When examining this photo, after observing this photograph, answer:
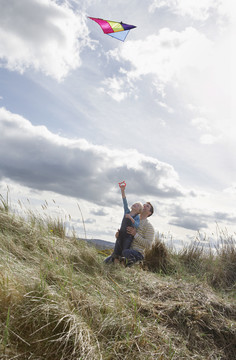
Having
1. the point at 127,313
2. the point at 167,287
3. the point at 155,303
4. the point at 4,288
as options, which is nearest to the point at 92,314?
the point at 127,313

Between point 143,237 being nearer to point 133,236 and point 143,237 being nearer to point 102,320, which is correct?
point 133,236

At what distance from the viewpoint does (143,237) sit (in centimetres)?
516

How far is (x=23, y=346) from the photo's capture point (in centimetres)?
195

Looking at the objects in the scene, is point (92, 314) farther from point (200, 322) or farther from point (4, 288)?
point (200, 322)

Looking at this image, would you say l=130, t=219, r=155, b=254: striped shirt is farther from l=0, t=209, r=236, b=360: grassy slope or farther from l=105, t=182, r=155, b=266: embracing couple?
l=0, t=209, r=236, b=360: grassy slope

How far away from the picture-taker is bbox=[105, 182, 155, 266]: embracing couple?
4973 mm

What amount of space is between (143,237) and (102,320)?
9.71 feet

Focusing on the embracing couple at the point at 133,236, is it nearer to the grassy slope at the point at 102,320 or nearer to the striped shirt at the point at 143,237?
the striped shirt at the point at 143,237

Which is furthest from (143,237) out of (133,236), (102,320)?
(102,320)

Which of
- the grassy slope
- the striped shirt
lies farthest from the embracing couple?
the grassy slope

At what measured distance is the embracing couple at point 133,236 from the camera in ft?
16.3

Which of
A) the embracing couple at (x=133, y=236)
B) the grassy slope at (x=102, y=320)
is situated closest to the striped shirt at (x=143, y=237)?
the embracing couple at (x=133, y=236)

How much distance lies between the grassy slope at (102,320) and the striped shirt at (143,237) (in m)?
1.56

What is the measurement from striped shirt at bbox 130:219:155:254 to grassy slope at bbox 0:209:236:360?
1.56 m
